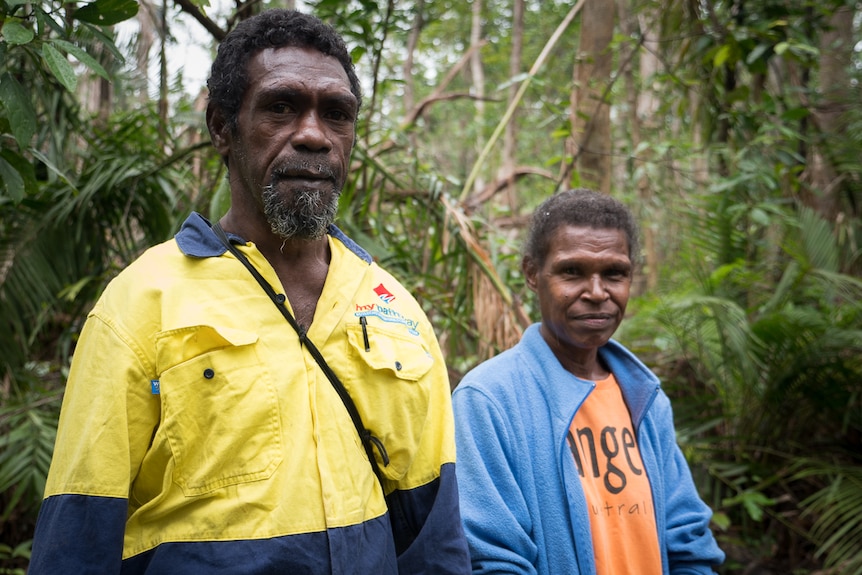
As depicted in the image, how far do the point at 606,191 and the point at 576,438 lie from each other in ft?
9.79

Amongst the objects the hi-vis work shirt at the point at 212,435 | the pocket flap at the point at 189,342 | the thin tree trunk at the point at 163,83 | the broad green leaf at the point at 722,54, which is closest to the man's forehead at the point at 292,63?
the hi-vis work shirt at the point at 212,435

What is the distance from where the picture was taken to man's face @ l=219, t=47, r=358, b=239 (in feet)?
5.08

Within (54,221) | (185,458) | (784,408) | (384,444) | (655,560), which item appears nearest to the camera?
(185,458)

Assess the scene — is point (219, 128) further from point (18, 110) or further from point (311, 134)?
point (18, 110)

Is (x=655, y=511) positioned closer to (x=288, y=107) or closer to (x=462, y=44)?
(x=288, y=107)

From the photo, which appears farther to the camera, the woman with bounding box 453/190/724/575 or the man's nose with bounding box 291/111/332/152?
the woman with bounding box 453/190/724/575

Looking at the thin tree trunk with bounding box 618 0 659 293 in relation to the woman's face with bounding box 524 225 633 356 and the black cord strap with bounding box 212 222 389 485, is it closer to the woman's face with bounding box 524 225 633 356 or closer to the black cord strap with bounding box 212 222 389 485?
the woman's face with bounding box 524 225 633 356

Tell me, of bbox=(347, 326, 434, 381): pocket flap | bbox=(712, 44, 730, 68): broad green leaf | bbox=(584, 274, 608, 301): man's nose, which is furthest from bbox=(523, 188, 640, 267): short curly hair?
bbox=(712, 44, 730, 68): broad green leaf

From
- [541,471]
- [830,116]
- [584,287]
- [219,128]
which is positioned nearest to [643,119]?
[830,116]

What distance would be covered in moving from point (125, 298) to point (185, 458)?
1.00 ft

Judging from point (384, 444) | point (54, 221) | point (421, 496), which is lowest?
point (421, 496)

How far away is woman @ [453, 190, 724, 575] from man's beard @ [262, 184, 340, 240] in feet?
2.44

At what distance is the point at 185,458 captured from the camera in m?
1.34

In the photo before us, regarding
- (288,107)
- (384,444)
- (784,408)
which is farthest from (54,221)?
(784,408)
